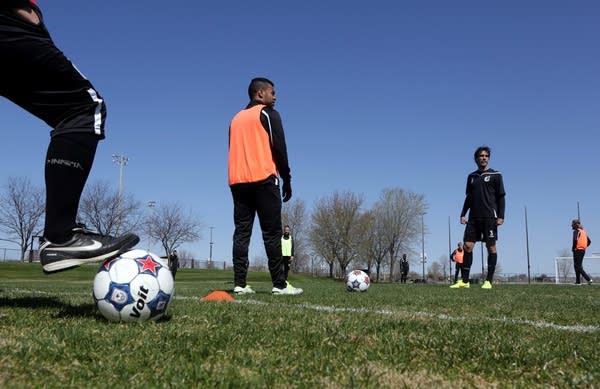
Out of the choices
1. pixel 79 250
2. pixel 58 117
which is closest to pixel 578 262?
pixel 79 250

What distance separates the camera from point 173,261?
31.8 m

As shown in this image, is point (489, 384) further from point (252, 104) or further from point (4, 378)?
point (252, 104)

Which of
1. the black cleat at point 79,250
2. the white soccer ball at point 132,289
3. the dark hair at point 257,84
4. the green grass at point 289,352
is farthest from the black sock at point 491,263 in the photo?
the black cleat at point 79,250

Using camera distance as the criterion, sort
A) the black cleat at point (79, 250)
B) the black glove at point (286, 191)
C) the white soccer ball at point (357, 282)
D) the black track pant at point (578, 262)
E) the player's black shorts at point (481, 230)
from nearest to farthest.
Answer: the black cleat at point (79, 250) < the black glove at point (286, 191) < the white soccer ball at point (357, 282) < the player's black shorts at point (481, 230) < the black track pant at point (578, 262)

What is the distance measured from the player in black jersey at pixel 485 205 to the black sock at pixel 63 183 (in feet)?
30.4

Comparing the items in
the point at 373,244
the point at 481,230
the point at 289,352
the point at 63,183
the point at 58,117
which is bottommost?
the point at 289,352

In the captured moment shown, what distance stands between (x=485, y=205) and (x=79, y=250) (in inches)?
368

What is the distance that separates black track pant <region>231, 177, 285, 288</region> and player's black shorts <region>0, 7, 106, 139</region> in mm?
3196

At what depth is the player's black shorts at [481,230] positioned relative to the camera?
10664mm

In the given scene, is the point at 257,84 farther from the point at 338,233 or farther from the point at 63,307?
the point at 338,233

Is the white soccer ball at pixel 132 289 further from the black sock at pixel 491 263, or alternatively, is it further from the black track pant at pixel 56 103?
the black sock at pixel 491 263

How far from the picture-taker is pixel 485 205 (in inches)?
423

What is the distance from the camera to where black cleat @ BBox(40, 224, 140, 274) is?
10.3 feet

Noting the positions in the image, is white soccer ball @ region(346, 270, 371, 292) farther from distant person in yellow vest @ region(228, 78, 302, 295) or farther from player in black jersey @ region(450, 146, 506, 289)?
player in black jersey @ region(450, 146, 506, 289)
